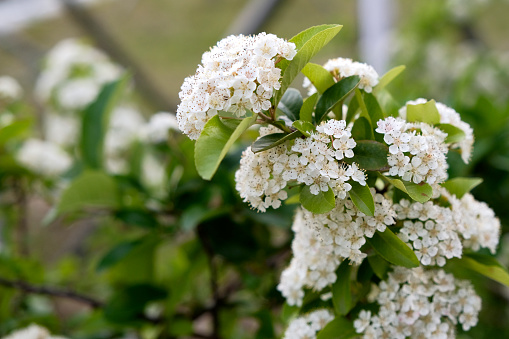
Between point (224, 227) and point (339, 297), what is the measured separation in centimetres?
44

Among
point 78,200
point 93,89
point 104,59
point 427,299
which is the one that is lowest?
point 427,299

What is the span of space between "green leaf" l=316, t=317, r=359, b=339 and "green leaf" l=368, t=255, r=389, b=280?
0.07 metres

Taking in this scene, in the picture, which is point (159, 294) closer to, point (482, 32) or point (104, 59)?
point (104, 59)

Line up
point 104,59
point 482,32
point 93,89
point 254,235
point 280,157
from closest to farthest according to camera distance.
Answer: point 280,157
point 254,235
point 93,89
point 104,59
point 482,32

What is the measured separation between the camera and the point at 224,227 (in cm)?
95

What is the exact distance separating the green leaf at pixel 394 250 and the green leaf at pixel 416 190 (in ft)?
0.16

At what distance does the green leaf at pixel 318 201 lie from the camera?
46cm

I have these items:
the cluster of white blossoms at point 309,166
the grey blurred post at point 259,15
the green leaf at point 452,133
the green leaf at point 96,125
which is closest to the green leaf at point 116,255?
the green leaf at point 96,125

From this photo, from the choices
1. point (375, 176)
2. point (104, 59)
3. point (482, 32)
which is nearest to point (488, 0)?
point (482, 32)

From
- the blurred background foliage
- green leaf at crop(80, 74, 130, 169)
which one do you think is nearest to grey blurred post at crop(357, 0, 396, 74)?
the blurred background foliage

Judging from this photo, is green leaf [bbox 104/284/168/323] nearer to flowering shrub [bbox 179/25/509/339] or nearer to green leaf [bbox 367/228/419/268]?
flowering shrub [bbox 179/25/509/339]

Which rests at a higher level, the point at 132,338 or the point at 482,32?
the point at 482,32

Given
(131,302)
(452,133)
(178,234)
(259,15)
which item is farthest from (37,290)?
(259,15)

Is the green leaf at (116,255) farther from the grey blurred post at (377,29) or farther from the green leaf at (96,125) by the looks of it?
the grey blurred post at (377,29)
